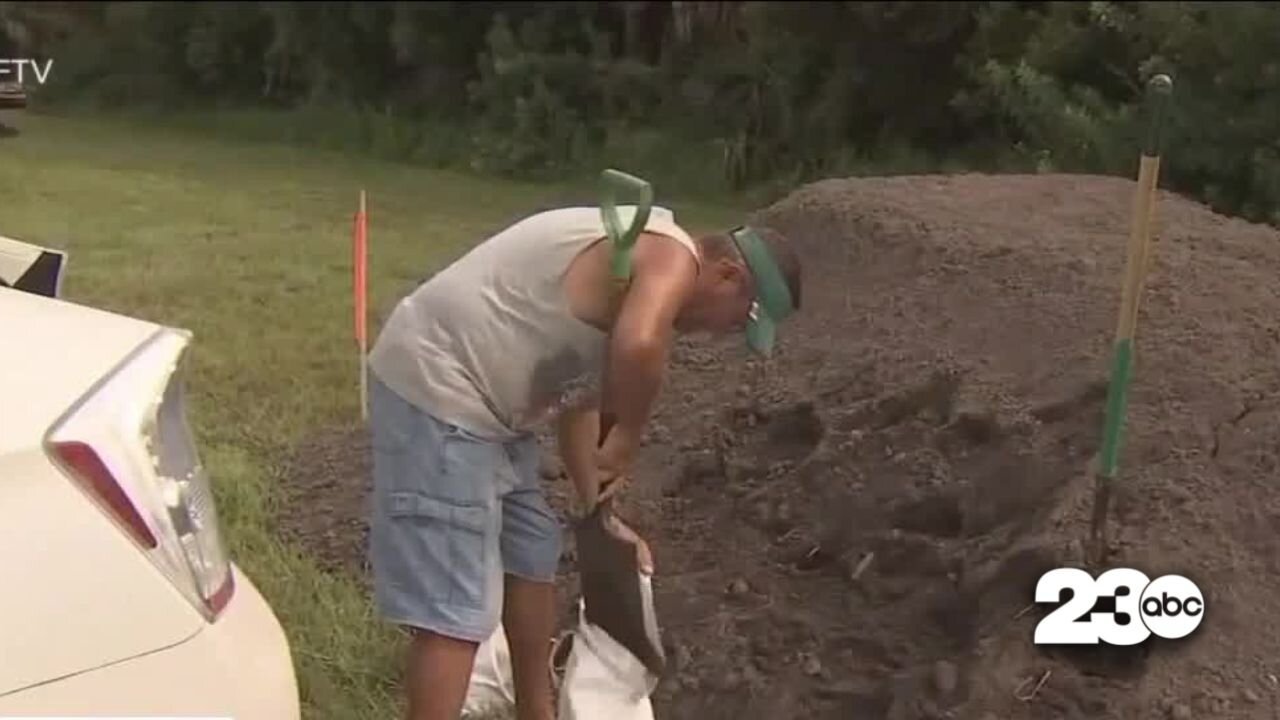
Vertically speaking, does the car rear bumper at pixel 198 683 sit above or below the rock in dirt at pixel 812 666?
above

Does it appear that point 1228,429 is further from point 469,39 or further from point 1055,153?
point 469,39

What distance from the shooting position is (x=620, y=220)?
3.41m

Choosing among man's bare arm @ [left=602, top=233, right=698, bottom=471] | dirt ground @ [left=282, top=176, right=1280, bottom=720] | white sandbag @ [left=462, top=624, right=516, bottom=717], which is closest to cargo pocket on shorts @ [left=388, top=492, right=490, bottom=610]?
man's bare arm @ [left=602, top=233, right=698, bottom=471]

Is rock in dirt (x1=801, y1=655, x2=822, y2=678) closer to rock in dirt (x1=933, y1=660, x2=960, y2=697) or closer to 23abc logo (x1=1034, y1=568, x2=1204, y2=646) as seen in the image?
rock in dirt (x1=933, y1=660, x2=960, y2=697)

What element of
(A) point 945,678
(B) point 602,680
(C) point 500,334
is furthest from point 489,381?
(A) point 945,678

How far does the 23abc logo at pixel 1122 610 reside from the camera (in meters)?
4.01

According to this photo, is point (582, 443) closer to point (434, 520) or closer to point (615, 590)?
point (615, 590)

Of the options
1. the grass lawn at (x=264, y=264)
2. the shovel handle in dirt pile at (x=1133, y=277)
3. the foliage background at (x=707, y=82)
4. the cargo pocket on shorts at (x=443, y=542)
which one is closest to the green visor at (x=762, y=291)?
A: the cargo pocket on shorts at (x=443, y=542)

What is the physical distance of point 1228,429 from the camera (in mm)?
4547

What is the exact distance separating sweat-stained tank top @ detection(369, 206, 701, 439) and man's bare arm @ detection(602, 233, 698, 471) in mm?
133

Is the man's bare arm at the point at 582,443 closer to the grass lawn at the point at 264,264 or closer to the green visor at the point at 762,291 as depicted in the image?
the green visor at the point at 762,291

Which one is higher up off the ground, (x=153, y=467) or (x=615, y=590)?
(x=153, y=467)

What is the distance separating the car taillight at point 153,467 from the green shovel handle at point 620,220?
2.74 feet

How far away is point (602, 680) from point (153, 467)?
1497 mm
